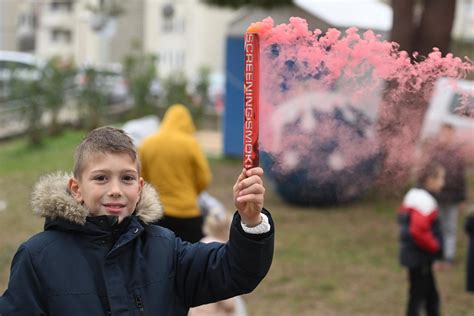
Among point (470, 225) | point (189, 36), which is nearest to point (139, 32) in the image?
point (189, 36)

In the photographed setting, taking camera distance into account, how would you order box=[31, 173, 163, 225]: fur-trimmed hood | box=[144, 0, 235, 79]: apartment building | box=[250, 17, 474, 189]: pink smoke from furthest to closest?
box=[144, 0, 235, 79]: apartment building
box=[250, 17, 474, 189]: pink smoke
box=[31, 173, 163, 225]: fur-trimmed hood

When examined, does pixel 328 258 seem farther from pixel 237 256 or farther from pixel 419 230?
pixel 237 256

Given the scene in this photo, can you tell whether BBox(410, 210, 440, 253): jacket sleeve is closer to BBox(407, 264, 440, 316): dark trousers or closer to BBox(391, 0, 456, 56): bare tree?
BBox(407, 264, 440, 316): dark trousers

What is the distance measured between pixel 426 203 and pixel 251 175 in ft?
13.3

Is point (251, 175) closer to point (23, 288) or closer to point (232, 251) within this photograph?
point (232, 251)

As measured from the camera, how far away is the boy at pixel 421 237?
6039 millimetres

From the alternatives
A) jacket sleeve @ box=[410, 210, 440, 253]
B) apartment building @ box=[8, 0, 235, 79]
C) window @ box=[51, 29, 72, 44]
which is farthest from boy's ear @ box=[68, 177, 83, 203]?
window @ box=[51, 29, 72, 44]

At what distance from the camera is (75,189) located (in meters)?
2.48

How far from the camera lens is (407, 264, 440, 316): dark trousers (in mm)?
6219

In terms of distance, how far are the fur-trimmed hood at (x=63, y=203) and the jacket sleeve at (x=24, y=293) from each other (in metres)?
0.15

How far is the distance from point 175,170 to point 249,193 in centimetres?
367

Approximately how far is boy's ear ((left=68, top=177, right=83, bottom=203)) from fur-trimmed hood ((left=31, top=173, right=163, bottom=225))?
1 cm

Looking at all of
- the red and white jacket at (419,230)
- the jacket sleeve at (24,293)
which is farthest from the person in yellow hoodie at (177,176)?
the jacket sleeve at (24,293)

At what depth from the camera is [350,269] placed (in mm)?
8469
